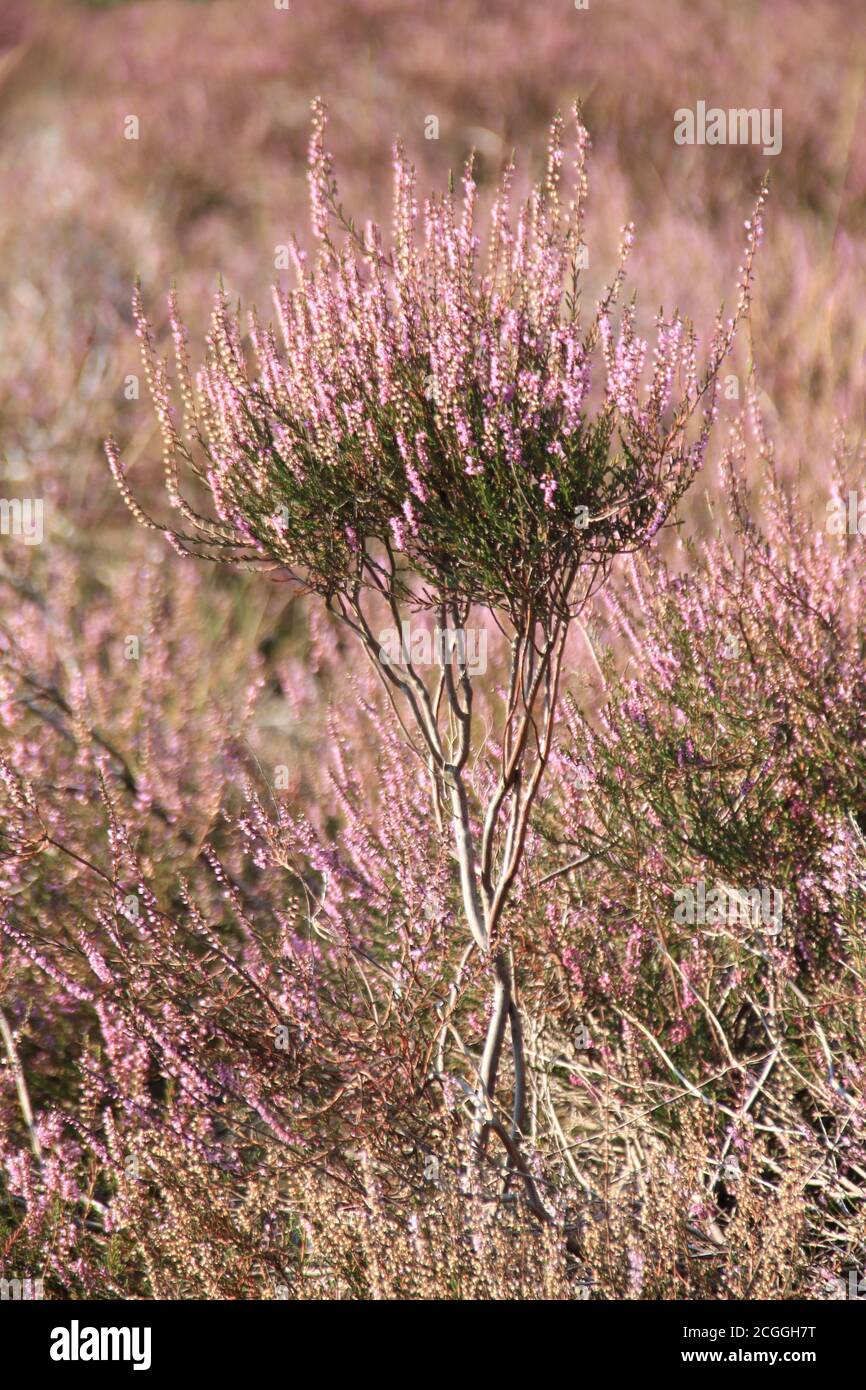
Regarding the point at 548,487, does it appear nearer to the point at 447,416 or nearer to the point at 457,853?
the point at 447,416

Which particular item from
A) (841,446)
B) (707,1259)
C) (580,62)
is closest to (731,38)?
(580,62)

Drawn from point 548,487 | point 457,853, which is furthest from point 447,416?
point 457,853

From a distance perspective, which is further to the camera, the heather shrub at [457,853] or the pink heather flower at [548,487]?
the heather shrub at [457,853]

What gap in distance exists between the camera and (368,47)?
10.7 metres

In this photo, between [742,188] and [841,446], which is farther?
[742,188]

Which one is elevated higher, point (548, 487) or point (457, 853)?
point (548, 487)

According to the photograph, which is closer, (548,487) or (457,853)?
(548,487)

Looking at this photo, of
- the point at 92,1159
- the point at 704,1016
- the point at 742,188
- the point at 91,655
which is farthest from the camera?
the point at 742,188

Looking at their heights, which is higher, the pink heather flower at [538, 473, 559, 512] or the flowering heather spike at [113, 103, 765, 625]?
the flowering heather spike at [113, 103, 765, 625]

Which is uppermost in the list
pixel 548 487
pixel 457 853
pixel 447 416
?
pixel 447 416

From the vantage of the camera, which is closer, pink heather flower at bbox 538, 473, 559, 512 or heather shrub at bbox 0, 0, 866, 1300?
pink heather flower at bbox 538, 473, 559, 512

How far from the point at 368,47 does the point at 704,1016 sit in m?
9.51

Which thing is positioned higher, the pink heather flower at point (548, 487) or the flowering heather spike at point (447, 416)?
the flowering heather spike at point (447, 416)

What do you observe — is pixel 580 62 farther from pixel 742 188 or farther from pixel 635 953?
pixel 635 953
